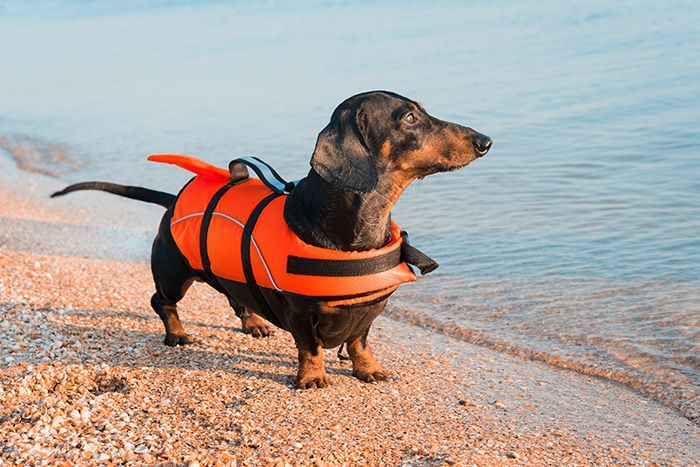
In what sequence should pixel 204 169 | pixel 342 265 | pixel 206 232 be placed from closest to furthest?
pixel 342 265, pixel 206 232, pixel 204 169

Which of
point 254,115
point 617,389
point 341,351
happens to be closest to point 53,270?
point 341,351

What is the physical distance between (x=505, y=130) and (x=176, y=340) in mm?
7749

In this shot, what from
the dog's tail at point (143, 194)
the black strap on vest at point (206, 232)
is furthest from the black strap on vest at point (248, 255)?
the dog's tail at point (143, 194)

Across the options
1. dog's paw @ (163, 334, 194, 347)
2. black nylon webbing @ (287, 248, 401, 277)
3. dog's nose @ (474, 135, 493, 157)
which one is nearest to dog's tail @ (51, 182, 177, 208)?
dog's paw @ (163, 334, 194, 347)

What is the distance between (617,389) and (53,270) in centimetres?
411

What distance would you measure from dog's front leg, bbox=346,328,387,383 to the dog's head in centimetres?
105

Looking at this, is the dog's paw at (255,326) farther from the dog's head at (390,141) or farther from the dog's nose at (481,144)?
the dog's nose at (481,144)

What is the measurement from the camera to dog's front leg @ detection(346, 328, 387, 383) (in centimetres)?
453

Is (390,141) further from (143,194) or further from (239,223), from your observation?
(143,194)

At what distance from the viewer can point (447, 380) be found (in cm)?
468

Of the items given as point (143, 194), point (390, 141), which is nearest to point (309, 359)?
point (390, 141)

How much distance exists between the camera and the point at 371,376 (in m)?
4.54

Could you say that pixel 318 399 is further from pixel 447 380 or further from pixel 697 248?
pixel 697 248

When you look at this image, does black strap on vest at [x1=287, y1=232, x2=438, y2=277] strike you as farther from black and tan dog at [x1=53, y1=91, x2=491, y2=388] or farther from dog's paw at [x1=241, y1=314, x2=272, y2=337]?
dog's paw at [x1=241, y1=314, x2=272, y2=337]
